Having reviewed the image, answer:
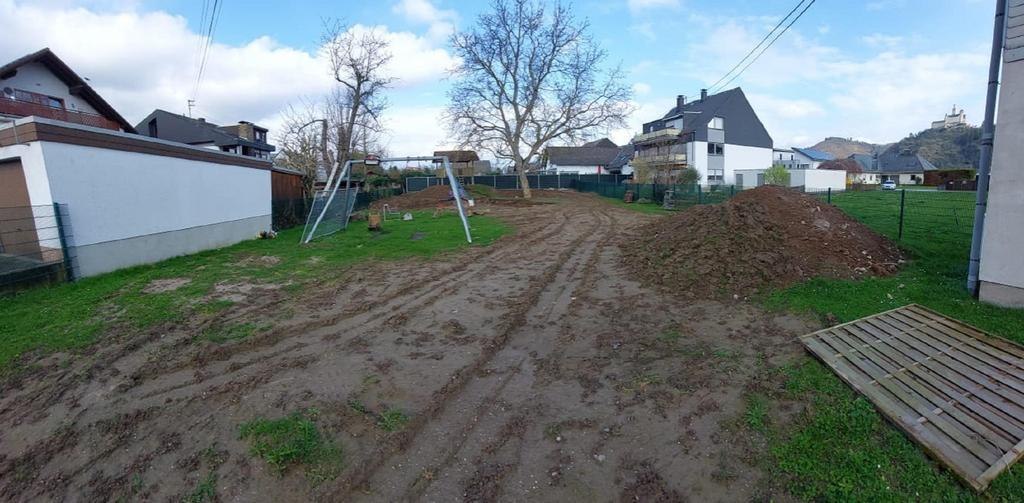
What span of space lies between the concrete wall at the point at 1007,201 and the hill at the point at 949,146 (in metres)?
88.4

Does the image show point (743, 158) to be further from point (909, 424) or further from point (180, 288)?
point (180, 288)

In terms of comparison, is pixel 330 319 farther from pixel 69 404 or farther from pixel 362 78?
pixel 362 78

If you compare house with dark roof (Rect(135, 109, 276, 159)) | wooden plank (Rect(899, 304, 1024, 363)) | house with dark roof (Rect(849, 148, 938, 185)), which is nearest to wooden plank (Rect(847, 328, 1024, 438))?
wooden plank (Rect(899, 304, 1024, 363))

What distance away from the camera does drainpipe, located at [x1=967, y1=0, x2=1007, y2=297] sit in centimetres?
614

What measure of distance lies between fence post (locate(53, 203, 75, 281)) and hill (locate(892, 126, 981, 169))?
317 ft

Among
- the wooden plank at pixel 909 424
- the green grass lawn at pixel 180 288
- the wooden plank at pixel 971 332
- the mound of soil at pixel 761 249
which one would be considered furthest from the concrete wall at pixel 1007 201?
the green grass lawn at pixel 180 288

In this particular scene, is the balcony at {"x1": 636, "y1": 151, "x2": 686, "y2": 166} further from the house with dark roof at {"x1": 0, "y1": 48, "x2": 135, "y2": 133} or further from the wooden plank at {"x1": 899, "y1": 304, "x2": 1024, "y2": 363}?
the house with dark roof at {"x1": 0, "y1": 48, "x2": 135, "y2": 133}

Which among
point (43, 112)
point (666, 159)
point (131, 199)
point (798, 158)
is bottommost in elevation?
point (131, 199)

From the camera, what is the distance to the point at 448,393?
434 cm

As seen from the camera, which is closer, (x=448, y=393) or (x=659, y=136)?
(x=448, y=393)

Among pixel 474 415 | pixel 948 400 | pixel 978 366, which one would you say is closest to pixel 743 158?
pixel 978 366

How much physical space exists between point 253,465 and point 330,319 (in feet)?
11.2

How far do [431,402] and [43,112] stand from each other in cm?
2805

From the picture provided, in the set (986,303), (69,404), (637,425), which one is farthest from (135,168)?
(986,303)
